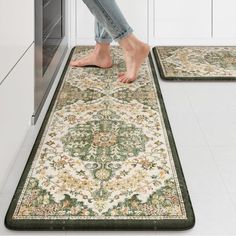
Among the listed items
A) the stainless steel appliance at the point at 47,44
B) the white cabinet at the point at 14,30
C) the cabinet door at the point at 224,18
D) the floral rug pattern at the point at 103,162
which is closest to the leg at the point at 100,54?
the stainless steel appliance at the point at 47,44

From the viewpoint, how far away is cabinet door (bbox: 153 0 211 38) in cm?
385

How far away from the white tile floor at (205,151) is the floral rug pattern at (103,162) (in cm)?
6

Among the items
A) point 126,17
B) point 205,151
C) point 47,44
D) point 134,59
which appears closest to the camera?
point 205,151

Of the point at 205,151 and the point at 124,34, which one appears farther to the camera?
the point at 124,34

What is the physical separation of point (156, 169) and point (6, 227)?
22.6 inches

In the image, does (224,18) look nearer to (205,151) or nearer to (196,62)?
(196,62)

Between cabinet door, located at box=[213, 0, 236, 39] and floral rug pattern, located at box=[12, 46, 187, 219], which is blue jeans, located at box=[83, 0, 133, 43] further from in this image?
cabinet door, located at box=[213, 0, 236, 39]

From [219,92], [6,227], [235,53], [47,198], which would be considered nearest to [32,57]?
[47,198]

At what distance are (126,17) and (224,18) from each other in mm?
707

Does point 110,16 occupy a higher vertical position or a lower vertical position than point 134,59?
higher

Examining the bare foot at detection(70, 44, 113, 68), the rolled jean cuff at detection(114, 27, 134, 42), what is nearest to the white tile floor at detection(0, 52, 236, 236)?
the rolled jean cuff at detection(114, 27, 134, 42)

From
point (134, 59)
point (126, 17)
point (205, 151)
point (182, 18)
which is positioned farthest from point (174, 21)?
point (205, 151)

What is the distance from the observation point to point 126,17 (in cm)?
386

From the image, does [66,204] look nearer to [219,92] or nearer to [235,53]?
[219,92]
